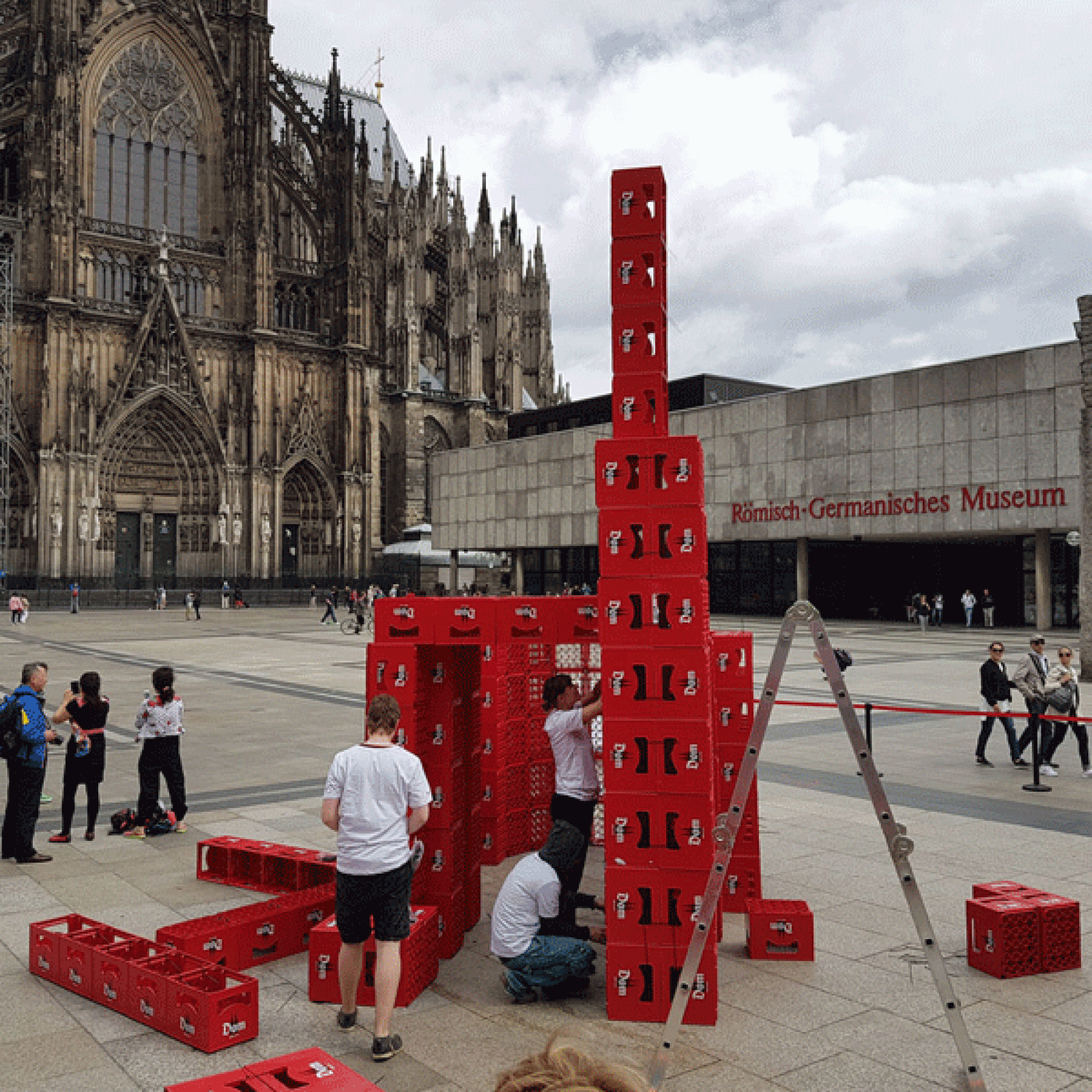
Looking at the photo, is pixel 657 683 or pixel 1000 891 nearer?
pixel 657 683

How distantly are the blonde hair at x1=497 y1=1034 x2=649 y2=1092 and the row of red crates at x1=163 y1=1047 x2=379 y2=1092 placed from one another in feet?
4.13

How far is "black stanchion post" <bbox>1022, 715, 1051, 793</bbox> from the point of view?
10664mm

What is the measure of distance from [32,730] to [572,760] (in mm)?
4605

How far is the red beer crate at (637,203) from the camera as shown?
573 centimetres

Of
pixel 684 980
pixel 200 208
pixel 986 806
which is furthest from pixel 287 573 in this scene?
pixel 684 980

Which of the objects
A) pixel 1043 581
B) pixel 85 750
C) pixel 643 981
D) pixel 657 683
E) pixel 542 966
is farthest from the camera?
pixel 1043 581

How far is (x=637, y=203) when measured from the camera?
5.75 m

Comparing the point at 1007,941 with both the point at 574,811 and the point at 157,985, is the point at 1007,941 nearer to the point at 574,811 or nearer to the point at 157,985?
the point at 574,811

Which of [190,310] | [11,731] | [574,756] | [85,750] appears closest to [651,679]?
[574,756]

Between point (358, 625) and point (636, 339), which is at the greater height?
point (636, 339)

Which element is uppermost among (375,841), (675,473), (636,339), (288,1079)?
(636,339)

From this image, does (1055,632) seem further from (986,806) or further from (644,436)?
(644,436)

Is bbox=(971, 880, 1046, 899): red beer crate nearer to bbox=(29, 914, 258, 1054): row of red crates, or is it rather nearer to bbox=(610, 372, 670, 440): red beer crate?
bbox=(610, 372, 670, 440): red beer crate

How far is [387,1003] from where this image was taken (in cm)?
495
